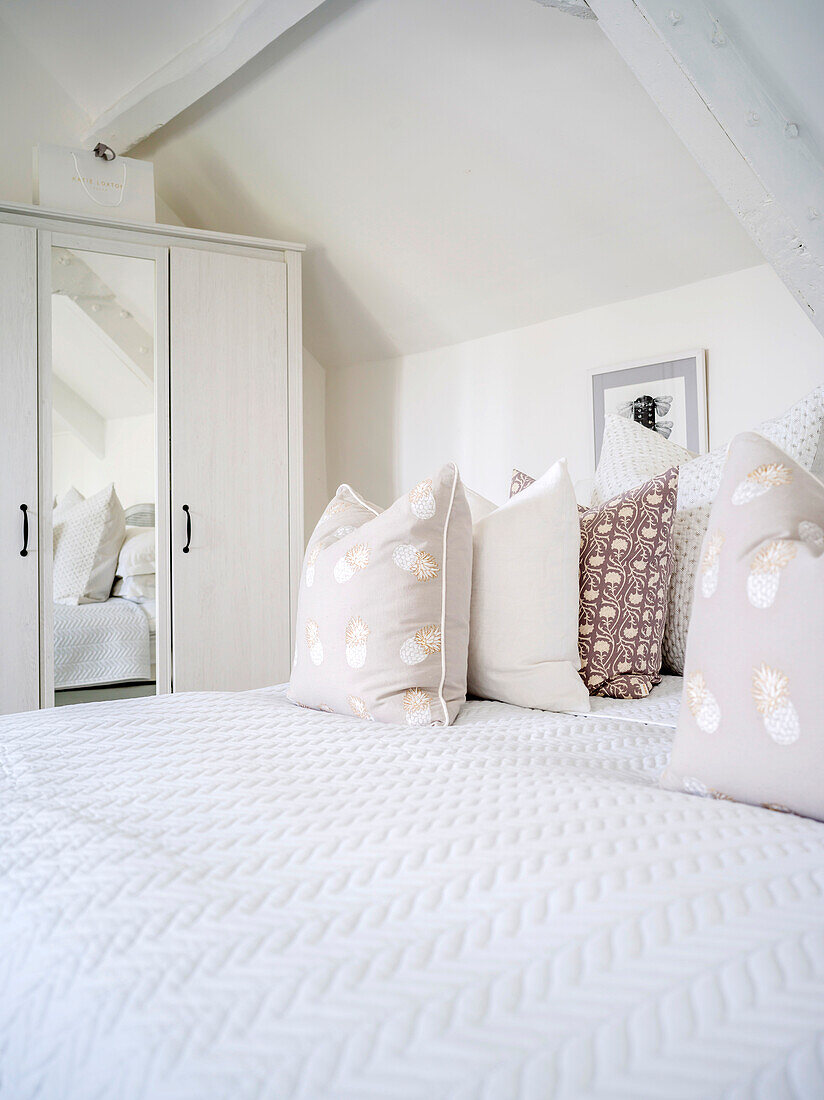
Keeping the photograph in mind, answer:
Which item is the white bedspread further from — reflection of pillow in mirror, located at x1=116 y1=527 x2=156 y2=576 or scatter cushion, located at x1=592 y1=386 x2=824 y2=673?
scatter cushion, located at x1=592 y1=386 x2=824 y2=673

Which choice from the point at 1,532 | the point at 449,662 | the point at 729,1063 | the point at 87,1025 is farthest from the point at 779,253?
the point at 1,532

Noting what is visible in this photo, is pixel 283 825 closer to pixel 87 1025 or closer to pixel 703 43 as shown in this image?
pixel 87 1025

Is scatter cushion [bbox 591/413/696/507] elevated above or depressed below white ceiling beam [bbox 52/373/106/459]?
below

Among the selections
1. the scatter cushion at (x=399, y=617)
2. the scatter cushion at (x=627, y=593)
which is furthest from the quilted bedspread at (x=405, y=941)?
the scatter cushion at (x=627, y=593)

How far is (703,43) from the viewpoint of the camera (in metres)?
1.34

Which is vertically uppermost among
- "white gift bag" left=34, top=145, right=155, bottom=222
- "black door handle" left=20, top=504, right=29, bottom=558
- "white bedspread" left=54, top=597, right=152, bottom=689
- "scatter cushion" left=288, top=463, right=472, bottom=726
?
"white gift bag" left=34, top=145, right=155, bottom=222

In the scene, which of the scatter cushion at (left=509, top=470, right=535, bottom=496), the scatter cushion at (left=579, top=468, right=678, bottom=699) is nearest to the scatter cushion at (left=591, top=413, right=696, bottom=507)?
the scatter cushion at (left=509, top=470, right=535, bottom=496)

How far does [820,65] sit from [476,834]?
1214 mm

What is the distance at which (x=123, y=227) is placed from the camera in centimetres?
285

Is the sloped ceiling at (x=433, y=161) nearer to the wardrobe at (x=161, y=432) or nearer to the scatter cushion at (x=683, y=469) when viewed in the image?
the wardrobe at (x=161, y=432)

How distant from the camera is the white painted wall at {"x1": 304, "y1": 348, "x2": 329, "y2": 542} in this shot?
148 inches

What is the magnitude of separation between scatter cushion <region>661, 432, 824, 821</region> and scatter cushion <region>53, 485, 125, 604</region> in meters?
2.28

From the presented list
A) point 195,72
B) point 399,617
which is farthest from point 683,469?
point 195,72

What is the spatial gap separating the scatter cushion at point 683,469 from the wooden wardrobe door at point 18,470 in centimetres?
186
